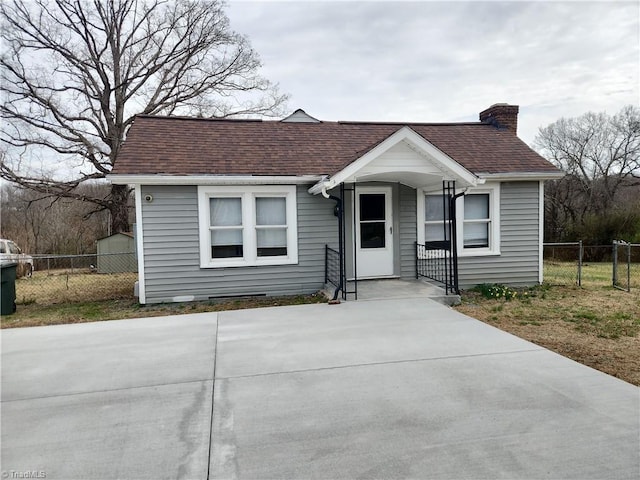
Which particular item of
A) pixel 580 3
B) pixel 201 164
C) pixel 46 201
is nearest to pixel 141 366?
pixel 201 164

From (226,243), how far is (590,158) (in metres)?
33.7

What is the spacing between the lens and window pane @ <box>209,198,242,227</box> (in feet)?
29.3

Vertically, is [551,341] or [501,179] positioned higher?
[501,179]

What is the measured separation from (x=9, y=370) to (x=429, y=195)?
8312 millimetres

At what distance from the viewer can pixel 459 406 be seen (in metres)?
3.53

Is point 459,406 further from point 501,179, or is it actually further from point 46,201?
point 46,201

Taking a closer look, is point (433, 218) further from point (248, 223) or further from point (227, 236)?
point (227, 236)

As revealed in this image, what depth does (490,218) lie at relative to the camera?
992cm

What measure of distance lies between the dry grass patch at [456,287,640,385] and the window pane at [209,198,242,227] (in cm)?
491

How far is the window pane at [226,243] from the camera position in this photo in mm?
8961

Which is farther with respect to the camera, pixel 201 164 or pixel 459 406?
pixel 201 164

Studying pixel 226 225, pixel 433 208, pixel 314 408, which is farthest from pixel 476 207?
pixel 314 408

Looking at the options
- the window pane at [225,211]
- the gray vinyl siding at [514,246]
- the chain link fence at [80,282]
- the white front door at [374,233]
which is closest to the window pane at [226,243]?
the window pane at [225,211]

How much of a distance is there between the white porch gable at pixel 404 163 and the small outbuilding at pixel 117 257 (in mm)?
11960
